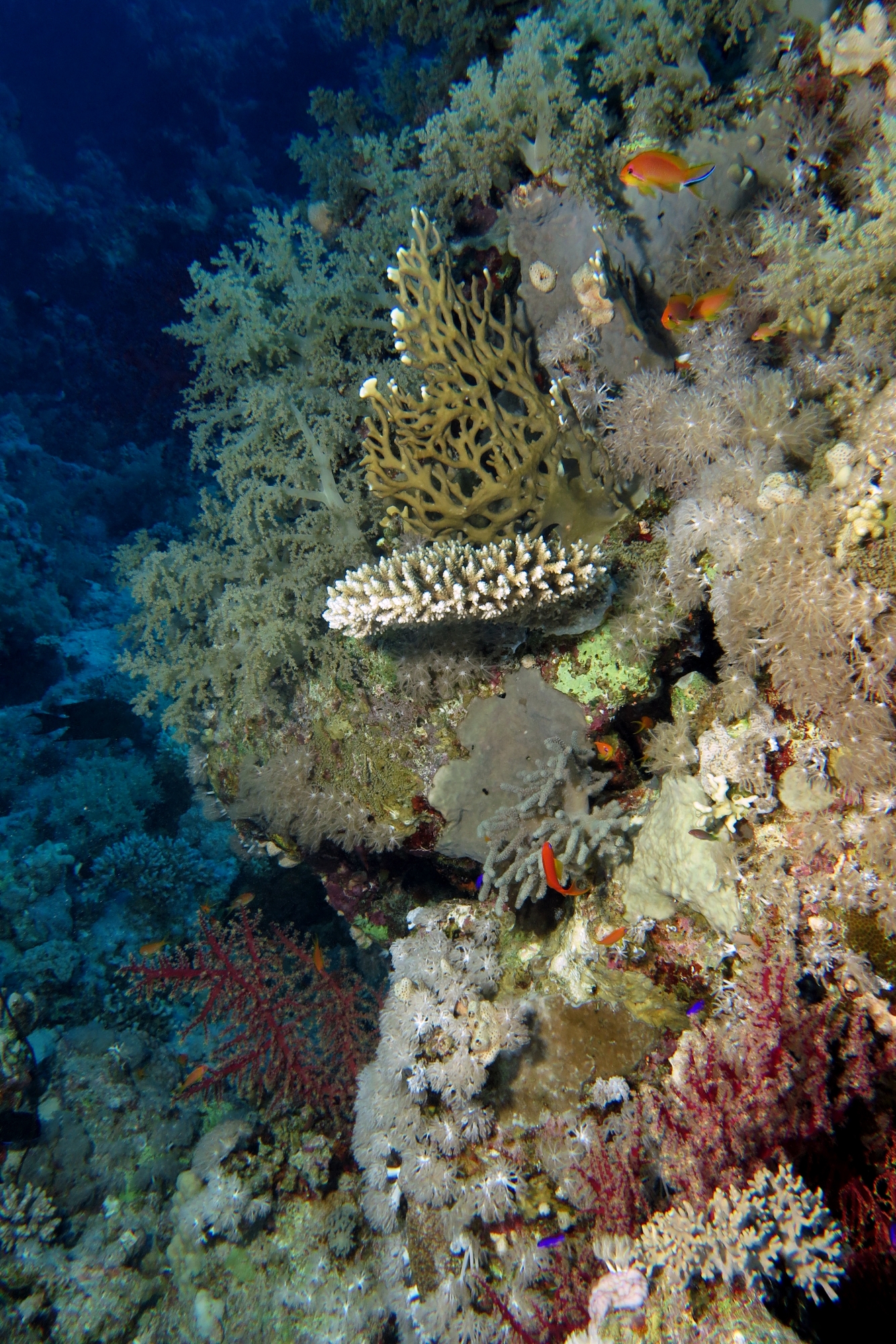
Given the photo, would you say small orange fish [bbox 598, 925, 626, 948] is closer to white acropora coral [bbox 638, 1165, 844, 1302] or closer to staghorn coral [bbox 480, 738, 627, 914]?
staghorn coral [bbox 480, 738, 627, 914]

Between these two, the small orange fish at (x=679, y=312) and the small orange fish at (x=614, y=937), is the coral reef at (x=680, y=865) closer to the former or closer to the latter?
the small orange fish at (x=614, y=937)

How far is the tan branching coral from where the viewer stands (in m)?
3.64

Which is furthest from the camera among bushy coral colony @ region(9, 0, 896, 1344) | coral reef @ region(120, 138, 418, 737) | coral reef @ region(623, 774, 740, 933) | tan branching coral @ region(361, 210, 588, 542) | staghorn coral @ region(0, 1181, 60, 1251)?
staghorn coral @ region(0, 1181, 60, 1251)

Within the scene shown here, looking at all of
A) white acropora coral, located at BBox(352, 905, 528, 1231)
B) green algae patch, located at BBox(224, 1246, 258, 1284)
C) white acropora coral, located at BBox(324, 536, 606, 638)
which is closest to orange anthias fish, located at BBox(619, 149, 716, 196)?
white acropora coral, located at BBox(324, 536, 606, 638)

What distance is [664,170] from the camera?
11.7 feet

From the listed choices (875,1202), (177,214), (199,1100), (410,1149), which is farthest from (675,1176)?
(177,214)

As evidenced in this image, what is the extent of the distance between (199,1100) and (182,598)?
5.48m

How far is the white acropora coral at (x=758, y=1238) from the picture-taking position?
2102 mm

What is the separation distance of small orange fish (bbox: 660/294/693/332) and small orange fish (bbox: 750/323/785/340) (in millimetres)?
447

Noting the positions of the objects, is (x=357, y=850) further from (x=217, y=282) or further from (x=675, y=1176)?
(x=217, y=282)

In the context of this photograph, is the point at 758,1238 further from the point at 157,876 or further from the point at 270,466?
the point at 157,876

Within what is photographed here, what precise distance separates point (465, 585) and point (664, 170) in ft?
9.25

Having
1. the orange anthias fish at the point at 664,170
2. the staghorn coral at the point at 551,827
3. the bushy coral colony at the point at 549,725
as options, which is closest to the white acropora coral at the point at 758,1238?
the bushy coral colony at the point at 549,725

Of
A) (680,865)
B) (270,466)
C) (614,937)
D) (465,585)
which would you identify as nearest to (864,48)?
(465,585)
